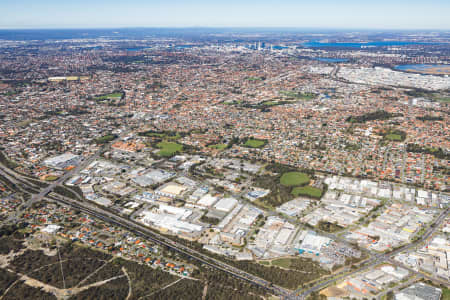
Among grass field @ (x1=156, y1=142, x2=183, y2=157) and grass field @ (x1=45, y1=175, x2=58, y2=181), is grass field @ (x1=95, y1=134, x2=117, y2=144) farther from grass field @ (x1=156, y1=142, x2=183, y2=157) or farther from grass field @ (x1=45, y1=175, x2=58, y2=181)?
grass field @ (x1=45, y1=175, x2=58, y2=181)

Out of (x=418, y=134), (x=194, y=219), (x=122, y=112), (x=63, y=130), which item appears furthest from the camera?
(x=122, y=112)

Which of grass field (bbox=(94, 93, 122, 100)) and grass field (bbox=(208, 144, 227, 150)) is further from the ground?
grass field (bbox=(94, 93, 122, 100))

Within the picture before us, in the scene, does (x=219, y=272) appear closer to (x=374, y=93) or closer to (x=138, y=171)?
(x=138, y=171)

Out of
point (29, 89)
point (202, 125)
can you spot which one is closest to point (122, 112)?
point (202, 125)

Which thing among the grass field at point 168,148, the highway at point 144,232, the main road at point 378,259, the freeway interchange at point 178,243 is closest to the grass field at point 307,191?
the main road at point 378,259

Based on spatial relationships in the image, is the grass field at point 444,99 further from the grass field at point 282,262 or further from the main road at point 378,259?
the grass field at point 282,262

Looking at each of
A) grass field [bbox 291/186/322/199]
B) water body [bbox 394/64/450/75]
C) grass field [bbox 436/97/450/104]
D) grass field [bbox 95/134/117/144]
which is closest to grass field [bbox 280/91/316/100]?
grass field [bbox 436/97/450/104]
